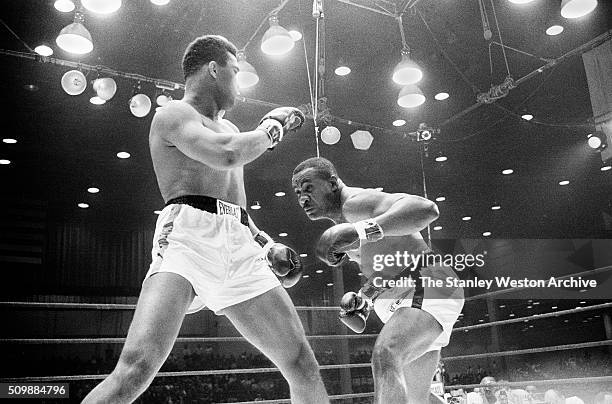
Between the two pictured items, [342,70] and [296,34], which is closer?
[296,34]

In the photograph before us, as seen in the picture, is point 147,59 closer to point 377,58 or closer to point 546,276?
point 377,58

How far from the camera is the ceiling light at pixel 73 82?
198 inches

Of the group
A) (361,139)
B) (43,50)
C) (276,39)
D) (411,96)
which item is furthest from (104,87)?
(361,139)

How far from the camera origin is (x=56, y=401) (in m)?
7.93

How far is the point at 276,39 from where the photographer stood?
4629 millimetres

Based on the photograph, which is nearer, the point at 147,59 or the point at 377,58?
the point at 147,59

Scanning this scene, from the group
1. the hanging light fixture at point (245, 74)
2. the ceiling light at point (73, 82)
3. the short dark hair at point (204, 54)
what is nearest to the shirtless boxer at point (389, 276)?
the short dark hair at point (204, 54)

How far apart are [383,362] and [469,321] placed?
42.4ft

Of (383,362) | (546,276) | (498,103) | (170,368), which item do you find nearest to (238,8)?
(498,103)

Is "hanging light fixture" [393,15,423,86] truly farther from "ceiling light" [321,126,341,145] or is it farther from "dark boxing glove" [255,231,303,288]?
"dark boxing glove" [255,231,303,288]

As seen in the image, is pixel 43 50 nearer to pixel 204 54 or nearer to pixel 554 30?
pixel 204 54

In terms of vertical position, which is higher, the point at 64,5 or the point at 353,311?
the point at 64,5

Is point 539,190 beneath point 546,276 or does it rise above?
above

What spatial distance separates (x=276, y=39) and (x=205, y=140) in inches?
127
